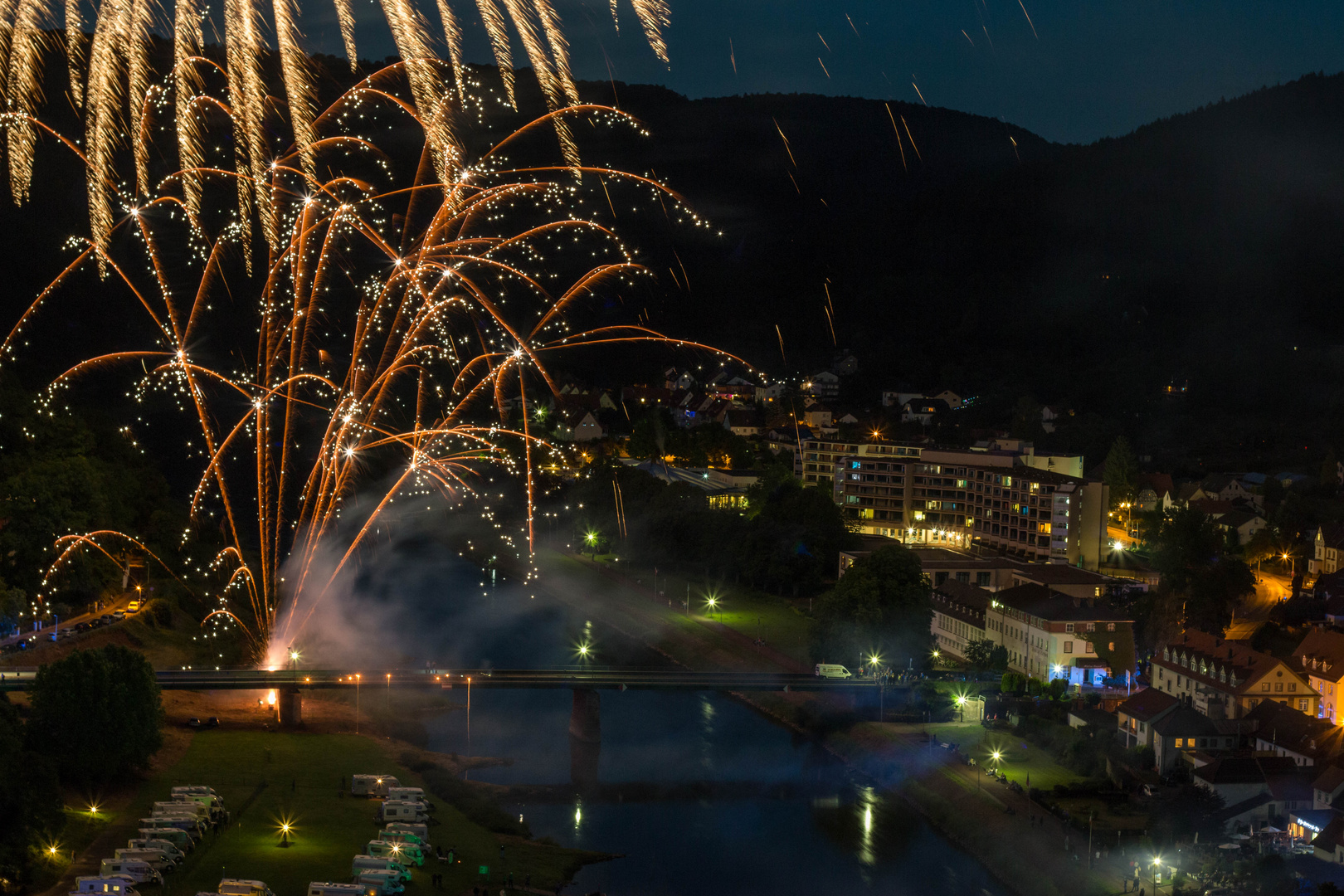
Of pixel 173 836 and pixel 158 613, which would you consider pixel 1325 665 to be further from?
pixel 158 613

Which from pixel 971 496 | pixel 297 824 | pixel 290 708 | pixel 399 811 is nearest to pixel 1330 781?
pixel 399 811

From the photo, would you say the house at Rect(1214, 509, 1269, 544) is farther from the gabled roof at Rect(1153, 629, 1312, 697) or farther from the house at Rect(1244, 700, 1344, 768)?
the house at Rect(1244, 700, 1344, 768)

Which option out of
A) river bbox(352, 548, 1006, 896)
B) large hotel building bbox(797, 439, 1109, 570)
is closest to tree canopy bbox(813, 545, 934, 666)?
river bbox(352, 548, 1006, 896)

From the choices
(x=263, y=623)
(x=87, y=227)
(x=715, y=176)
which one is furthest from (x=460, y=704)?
(x=715, y=176)

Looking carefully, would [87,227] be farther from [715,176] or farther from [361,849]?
[715,176]

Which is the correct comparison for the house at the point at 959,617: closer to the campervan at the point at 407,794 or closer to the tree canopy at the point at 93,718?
the campervan at the point at 407,794

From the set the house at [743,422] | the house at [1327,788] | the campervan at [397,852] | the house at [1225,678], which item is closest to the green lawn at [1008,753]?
the house at [1327,788]
